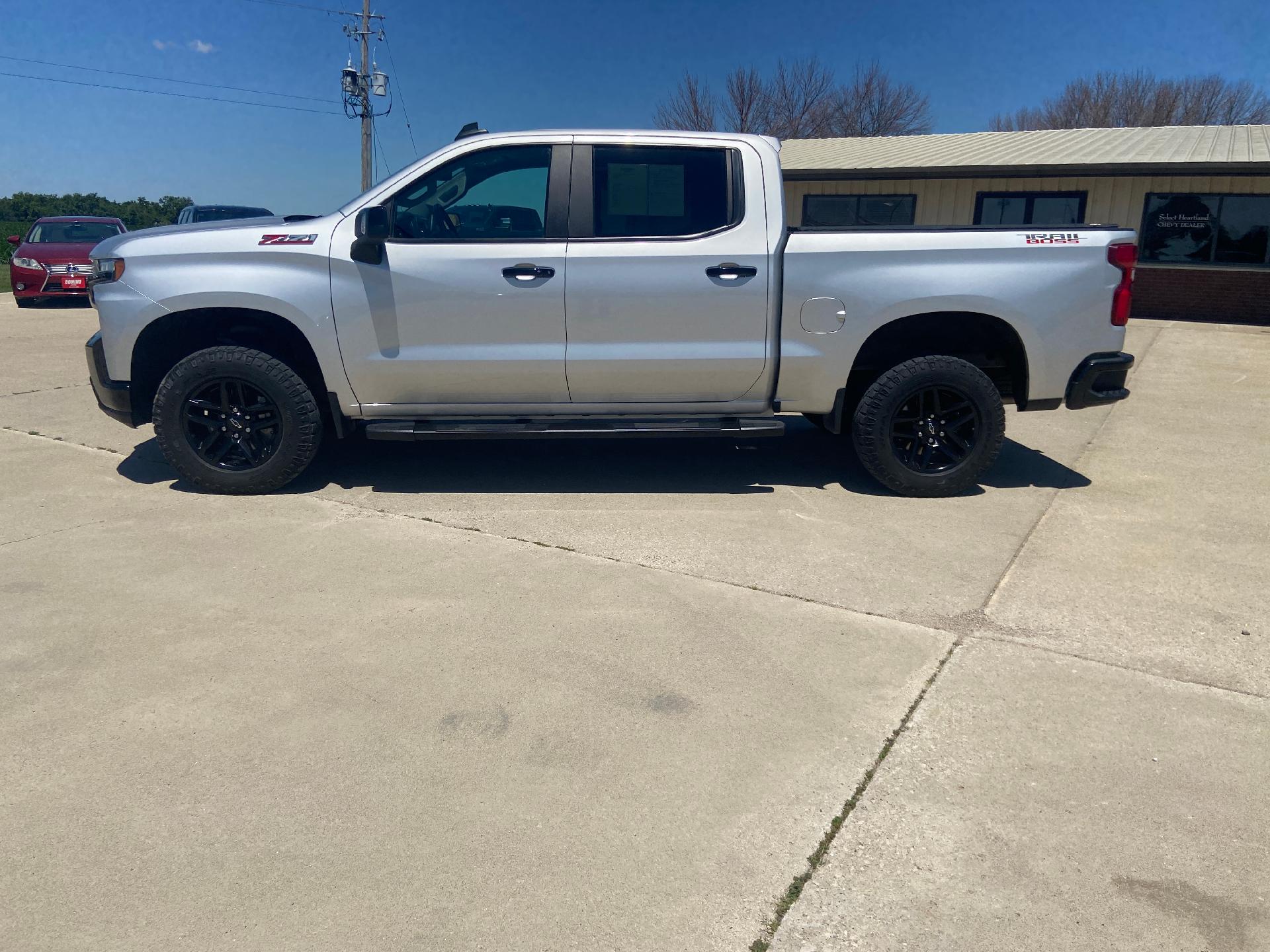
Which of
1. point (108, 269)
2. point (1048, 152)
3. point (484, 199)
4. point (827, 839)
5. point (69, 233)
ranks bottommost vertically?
point (827, 839)

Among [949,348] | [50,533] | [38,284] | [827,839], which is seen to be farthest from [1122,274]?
[38,284]

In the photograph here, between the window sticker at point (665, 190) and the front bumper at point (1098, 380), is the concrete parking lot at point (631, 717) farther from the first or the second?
the window sticker at point (665, 190)

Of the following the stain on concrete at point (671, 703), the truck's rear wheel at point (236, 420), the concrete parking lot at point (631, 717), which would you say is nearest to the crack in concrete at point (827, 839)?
the concrete parking lot at point (631, 717)

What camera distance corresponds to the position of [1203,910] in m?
2.35

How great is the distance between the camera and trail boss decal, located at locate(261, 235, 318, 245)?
527 cm

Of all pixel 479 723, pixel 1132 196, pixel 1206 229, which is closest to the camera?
pixel 479 723

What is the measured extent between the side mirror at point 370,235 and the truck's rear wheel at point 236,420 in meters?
0.79

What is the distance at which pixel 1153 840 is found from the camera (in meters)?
2.61

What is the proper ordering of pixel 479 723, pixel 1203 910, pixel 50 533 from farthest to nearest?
pixel 50 533 < pixel 479 723 < pixel 1203 910

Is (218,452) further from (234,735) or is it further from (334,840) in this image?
(334,840)

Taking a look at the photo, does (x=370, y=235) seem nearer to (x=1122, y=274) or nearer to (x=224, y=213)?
(x=1122, y=274)

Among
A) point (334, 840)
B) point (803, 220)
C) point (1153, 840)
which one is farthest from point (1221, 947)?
point (803, 220)

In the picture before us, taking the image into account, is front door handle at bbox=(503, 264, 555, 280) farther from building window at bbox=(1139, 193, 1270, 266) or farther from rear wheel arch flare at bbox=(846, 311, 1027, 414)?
building window at bbox=(1139, 193, 1270, 266)

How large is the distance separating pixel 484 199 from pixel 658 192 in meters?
0.97
